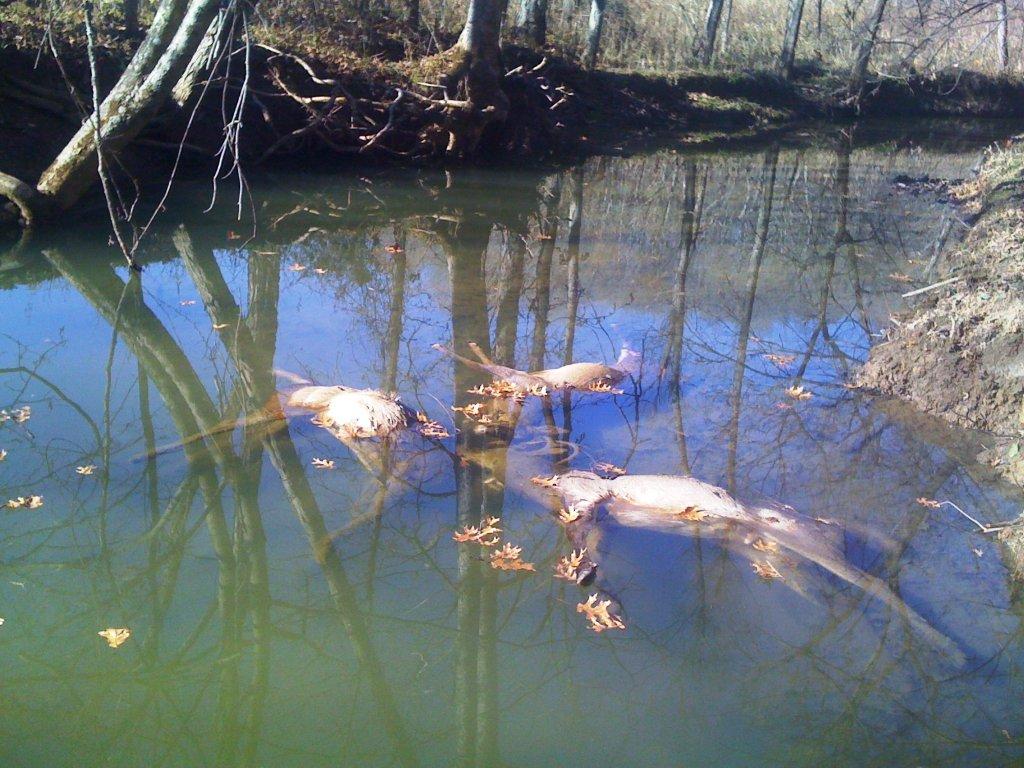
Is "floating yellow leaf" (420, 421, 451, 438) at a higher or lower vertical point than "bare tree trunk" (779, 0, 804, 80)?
lower

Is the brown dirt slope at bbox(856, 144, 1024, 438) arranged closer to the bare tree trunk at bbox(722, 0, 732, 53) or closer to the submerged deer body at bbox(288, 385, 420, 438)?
the submerged deer body at bbox(288, 385, 420, 438)

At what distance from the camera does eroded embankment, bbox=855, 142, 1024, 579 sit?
6.49 m

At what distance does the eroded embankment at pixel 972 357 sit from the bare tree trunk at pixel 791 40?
23.7 meters

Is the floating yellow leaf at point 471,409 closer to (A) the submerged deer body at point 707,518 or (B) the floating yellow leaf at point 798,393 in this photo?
(A) the submerged deer body at point 707,518

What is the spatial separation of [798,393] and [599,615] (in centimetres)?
373

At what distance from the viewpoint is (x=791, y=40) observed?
1181 inches

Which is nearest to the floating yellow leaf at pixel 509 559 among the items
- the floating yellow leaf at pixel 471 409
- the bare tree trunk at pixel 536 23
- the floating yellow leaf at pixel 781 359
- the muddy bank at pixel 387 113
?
the floating yellow leaf at pixel 471 409

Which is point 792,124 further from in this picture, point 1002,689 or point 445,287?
point 1002,689

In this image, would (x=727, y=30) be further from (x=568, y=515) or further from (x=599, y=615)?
(x=599, y=615)

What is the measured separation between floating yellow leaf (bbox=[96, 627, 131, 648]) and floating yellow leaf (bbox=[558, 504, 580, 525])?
2.32 meters

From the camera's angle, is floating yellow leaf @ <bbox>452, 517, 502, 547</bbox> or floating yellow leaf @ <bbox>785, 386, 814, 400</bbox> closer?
floating yellow leaf @ <bbox>452, 517, 502, 547</bbox>

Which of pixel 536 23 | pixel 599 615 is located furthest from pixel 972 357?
pixel 536 23

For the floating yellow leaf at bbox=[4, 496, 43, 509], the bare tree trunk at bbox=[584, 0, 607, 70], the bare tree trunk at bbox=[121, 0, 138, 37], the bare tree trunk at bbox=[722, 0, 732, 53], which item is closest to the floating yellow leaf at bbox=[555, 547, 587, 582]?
the floating yellow leaf at bbox=[4, 496, 43, 509]

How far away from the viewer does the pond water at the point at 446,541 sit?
3664mm
